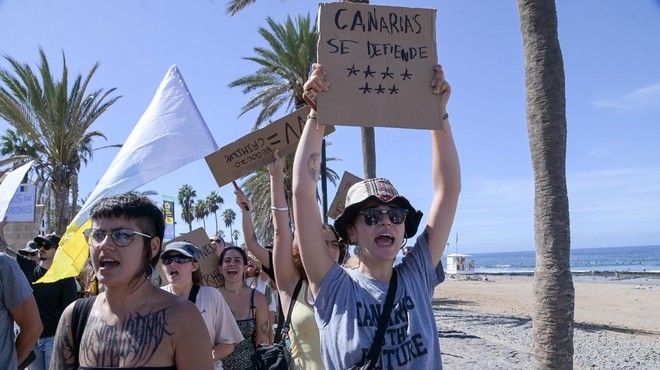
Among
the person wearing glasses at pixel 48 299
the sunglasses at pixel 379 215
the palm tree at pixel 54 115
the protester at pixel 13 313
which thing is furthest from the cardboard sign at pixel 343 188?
the palm tree at pixel 54 115

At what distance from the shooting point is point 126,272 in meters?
2.46

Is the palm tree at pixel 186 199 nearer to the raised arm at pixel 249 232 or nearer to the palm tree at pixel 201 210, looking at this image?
the palm tree at pixel 201 210

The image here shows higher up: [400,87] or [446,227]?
[400,87]

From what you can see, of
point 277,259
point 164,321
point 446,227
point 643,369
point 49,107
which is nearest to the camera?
point 164,321

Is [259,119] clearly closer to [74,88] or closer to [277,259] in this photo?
[74,88]

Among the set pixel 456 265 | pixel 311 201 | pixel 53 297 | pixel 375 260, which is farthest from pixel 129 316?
pixel 456 265

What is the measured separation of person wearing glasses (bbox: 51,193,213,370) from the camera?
2393 millimetres

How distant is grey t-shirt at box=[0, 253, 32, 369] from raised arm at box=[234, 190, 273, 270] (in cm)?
166

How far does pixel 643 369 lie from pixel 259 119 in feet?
48.6

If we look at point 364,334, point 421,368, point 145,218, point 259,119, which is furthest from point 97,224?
point 259,119

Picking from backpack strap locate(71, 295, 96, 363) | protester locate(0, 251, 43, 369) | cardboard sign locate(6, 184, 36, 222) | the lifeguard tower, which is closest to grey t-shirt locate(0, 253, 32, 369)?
protester locate(0, 251, 43, 369)

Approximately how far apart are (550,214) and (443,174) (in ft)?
12.2

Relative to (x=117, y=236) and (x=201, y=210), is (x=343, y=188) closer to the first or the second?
(x=117, y=236)

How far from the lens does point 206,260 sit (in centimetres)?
586
